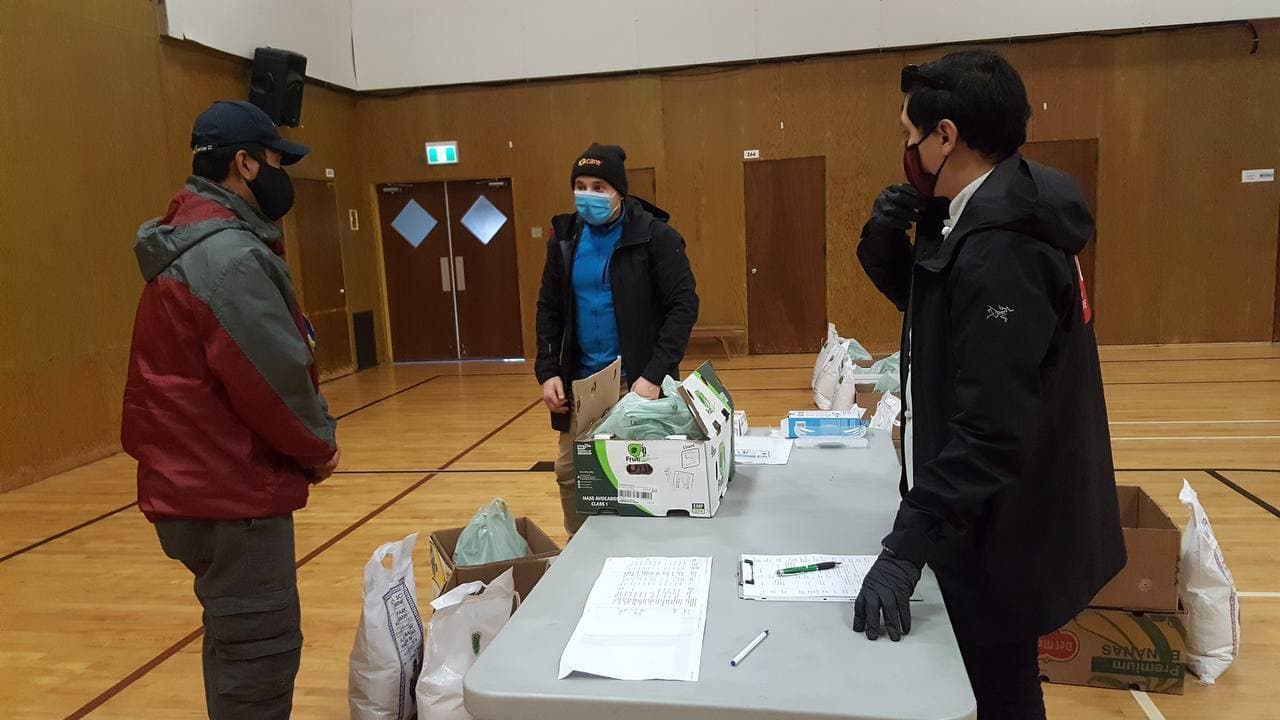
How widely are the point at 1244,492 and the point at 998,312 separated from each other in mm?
3717

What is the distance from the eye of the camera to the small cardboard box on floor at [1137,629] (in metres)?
2.33

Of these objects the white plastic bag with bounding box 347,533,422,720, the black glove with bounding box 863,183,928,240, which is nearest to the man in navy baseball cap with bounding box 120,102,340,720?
the white plastic bag with bounding box 347,533,422,720

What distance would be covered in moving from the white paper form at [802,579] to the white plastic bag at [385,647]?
1046mm

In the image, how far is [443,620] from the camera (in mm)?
2129

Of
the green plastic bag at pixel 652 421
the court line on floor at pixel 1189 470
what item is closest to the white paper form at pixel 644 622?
the green plastic bag at pixel 652 421

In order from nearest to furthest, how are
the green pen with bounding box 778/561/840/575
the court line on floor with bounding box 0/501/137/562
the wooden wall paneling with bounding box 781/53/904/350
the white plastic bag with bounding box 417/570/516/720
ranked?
the green pen with bounding box 778/561/840/575
the white plastic bag with bounding box 417/570/516/720
the court line on floor with bounding box 0/501/137/562
the wooden wall paneling with bounding box 781/53/904/350

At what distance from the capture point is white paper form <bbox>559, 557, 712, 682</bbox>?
3.79 ft

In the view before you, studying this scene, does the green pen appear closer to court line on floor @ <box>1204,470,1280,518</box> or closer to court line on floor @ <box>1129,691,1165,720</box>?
court line on floor @ <box>1129,691,1165,720</box>

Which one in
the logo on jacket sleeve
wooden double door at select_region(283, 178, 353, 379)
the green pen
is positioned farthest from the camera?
wooden double door at select_region(283, 178, 353, 379)

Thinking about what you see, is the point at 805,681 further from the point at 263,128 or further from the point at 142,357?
the point at 263,128

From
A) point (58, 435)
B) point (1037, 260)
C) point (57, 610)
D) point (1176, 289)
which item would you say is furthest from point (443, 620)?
point (1176, 289)

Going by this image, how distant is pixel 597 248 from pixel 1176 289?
7.68 metres

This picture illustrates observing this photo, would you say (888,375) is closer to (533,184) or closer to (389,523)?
(389,523)

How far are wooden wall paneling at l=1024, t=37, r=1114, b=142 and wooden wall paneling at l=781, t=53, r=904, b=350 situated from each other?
1315mm
